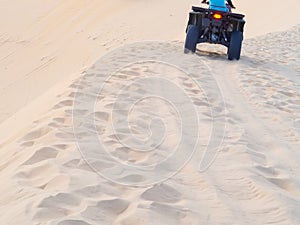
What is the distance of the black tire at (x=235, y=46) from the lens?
30.0ft

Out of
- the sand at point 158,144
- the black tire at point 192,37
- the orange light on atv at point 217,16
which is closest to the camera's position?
the sand at point 158,144

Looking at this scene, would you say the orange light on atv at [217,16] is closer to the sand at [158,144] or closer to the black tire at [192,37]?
the black tire at [192,37]

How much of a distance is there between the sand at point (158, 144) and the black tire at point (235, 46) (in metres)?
0.22

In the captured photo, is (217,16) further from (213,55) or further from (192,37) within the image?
(213,55)

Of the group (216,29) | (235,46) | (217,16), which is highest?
(217,16)

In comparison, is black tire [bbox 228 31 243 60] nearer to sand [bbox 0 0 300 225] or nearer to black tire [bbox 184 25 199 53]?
sand [bbox 0 0 300 225]

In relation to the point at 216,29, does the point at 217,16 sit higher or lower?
higher

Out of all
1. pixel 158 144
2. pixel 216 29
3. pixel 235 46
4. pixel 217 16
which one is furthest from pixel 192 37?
pixel 158 144

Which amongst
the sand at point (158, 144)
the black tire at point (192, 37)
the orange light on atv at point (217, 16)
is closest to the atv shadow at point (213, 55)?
the sand at point (158, 144)

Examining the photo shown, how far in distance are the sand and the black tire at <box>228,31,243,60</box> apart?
216 mm

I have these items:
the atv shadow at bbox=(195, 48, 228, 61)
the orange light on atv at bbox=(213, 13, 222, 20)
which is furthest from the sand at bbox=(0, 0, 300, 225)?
the orange light on atv at bbox=(213, 13, 222, 20)

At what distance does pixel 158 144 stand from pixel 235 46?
5.24 metres

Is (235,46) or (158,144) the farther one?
(235,46)

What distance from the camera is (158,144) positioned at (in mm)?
4371
